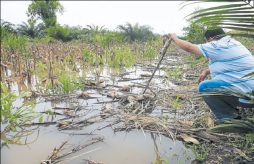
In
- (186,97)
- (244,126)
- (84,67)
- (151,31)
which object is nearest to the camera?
(244,126)

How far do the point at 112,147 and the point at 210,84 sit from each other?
1404 millimetres

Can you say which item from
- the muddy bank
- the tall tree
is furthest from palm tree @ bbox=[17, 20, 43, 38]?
the muddy bank

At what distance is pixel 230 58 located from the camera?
2.17 metres

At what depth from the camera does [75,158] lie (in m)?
1.67

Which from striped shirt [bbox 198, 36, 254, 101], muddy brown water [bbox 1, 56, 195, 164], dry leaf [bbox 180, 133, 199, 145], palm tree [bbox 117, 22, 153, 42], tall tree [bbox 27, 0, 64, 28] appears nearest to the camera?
muddy brown water [bbox 1, 56, 195, 164]

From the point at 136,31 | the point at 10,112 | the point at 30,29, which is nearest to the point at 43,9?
the point at 30,29

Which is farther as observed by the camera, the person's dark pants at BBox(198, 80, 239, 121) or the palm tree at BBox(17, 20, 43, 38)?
the palm tree at BBox(17, 20, 43, 38)

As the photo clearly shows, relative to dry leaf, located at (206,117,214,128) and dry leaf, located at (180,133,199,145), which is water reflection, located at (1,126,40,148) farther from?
dry leaf, located at (206,117,214,128)

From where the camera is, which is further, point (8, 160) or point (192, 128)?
point (192, 128)

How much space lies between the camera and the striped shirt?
7.02 feet

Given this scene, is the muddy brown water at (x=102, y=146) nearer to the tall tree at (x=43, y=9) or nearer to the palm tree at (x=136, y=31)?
the palm tree at (x=136, y=31)

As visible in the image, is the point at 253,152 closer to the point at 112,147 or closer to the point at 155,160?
the point at 155,160

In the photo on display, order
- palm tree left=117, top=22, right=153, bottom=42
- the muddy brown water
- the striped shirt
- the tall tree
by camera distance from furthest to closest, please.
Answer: the tall tree, palm tree left=117, top=22, right=153, bottom=42, the striped shirt, the muddy brown water

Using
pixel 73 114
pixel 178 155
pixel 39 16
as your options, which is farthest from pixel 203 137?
pixel 39 16
